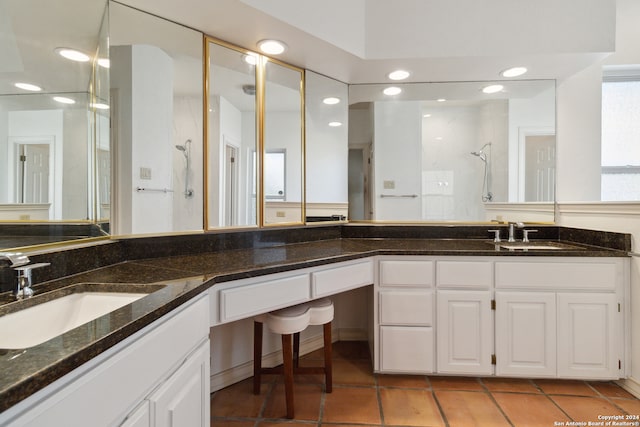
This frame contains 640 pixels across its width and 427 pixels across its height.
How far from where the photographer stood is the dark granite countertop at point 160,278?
552 mm

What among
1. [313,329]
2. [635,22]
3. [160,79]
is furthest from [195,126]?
[635,22]

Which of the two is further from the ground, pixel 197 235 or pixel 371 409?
pixel 197 235

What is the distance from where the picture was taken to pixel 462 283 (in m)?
1.87

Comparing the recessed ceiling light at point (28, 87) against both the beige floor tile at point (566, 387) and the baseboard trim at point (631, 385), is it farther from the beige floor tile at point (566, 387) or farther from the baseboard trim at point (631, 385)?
the baseboard trim at point (631, 385)

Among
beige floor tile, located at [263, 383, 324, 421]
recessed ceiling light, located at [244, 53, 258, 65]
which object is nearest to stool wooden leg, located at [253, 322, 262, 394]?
beige floor tile, located at [263, 383, 324, 421]

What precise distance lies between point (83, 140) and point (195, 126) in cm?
55

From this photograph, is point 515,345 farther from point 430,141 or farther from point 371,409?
point 430,141

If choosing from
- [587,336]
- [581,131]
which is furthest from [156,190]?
[581,131]

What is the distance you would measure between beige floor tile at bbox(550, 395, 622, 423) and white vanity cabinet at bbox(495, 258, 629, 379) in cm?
12

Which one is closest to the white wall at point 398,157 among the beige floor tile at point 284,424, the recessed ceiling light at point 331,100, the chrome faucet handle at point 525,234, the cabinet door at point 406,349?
the recessed ceiling light at point 331,100

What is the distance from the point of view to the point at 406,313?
1.91 meters

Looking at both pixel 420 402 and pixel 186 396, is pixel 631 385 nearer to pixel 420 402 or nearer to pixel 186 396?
pixel 420 402

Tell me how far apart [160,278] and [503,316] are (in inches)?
74.7

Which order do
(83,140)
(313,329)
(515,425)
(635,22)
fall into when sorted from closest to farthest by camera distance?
(83,140) → (515,425) → (635,22) → (313,329)
